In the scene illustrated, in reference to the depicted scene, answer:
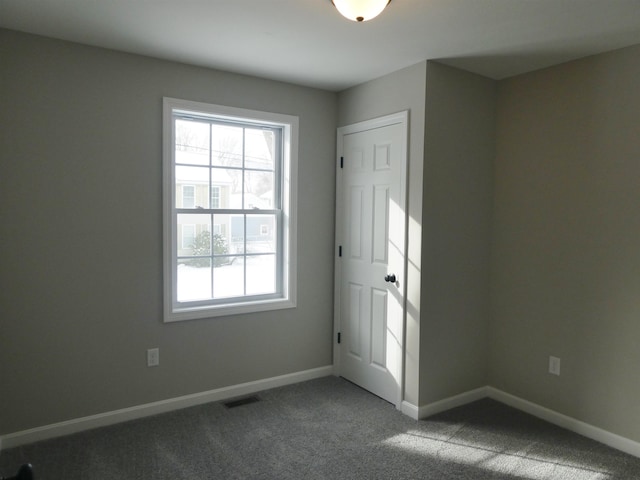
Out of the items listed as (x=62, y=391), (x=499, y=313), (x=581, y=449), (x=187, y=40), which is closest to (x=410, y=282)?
(x=499, y=313)

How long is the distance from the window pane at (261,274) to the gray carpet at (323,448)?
35.0 inches

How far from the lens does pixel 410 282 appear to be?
3123 millimetres

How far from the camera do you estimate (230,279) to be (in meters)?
3.46

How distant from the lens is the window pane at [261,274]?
140 inches

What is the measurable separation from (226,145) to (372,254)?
1.42 metres

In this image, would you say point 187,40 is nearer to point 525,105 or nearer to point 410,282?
point 410,282

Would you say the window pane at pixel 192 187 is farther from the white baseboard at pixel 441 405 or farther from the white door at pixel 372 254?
the white baseboard at pixel 441 405

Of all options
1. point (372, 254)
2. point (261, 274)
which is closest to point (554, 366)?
point (372, 254)

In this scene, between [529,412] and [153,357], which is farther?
[529,412]

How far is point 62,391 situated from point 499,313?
3.11m

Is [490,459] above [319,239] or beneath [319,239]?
beneath

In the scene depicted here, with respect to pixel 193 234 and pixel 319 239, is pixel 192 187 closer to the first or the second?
pixel 193 234

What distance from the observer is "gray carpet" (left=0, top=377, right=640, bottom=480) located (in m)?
2.43

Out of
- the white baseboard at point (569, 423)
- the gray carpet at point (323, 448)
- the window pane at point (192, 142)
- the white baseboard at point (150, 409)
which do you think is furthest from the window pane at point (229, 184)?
the white baseboard at point (569, 423)
